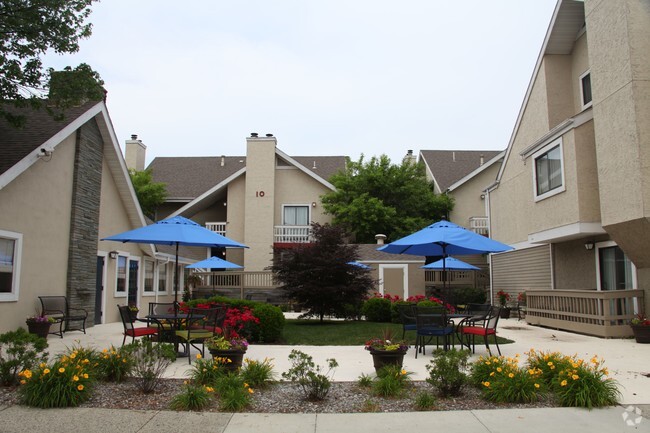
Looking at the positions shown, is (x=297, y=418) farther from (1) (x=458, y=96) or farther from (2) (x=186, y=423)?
(1) (x=458, y=96)

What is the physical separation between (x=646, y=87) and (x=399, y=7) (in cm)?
614

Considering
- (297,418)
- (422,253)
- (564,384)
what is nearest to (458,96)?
(422,253)

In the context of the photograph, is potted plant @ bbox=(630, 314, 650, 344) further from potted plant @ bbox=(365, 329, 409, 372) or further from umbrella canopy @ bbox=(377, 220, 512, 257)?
potted plant @ bbox=(365, 329, 409, 372)

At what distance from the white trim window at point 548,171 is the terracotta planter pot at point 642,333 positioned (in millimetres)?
4756

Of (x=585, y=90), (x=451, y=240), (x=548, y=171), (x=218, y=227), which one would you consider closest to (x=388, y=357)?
(x=451, y=240)

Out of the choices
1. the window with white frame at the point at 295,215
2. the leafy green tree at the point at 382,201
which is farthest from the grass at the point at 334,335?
the window with white frame at the point at 295,215

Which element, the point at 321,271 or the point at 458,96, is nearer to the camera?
the point at 321,271

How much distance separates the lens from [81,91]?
38.5 ft

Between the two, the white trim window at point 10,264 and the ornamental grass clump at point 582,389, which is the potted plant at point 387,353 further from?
the white trim window at point 10,264

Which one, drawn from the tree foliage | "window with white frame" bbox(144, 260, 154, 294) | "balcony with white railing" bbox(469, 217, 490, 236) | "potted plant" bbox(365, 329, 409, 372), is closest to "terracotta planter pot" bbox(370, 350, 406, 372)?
"potted plant" bbox(365, 329, 409, 372)

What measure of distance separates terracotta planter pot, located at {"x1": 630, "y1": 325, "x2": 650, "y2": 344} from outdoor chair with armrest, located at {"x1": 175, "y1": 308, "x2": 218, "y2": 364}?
9720 millimetres

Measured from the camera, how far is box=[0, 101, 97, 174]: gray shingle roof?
459 inches

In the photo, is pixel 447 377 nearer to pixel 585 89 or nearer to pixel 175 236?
pixel 175 236

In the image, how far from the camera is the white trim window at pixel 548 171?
52.1 feet
